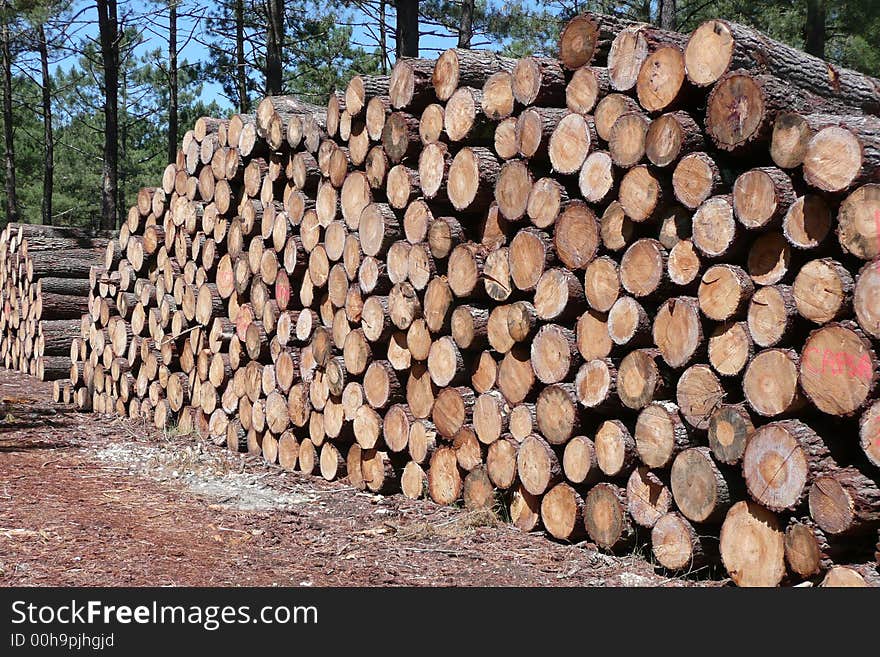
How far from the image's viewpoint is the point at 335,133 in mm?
5750

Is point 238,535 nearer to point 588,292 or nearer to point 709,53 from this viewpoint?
point 588,292

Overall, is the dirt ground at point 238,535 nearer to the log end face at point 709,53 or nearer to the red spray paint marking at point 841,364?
the red spray paint marking at point 841,364

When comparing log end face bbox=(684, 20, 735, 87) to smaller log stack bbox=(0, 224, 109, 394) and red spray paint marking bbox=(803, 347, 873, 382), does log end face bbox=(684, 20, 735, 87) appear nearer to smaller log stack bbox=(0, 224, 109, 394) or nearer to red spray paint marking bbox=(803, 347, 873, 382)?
red spray paint marking bbox=(803, 347, 873, 382)

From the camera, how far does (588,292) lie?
4.15 meters

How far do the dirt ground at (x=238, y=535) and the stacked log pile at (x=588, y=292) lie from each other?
0.62 ft

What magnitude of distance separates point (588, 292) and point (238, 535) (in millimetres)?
2166

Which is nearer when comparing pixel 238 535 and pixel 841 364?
pixel 841 364

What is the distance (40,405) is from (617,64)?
271 inches

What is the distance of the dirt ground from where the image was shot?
3875 mm

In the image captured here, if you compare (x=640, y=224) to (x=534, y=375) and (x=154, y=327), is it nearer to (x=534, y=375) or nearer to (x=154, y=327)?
(x=534, y=375)

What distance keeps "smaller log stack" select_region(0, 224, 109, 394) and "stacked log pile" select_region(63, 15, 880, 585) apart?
176 inches

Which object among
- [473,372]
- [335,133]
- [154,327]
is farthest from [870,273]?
[154,327]

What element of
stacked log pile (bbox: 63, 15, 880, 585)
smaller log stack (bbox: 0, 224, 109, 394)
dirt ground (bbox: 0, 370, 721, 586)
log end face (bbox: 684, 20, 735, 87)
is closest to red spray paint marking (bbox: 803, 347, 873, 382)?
stacked log pile (bbox: 63, 15, 880, 585)

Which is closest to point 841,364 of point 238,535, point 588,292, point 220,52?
point 588,292
